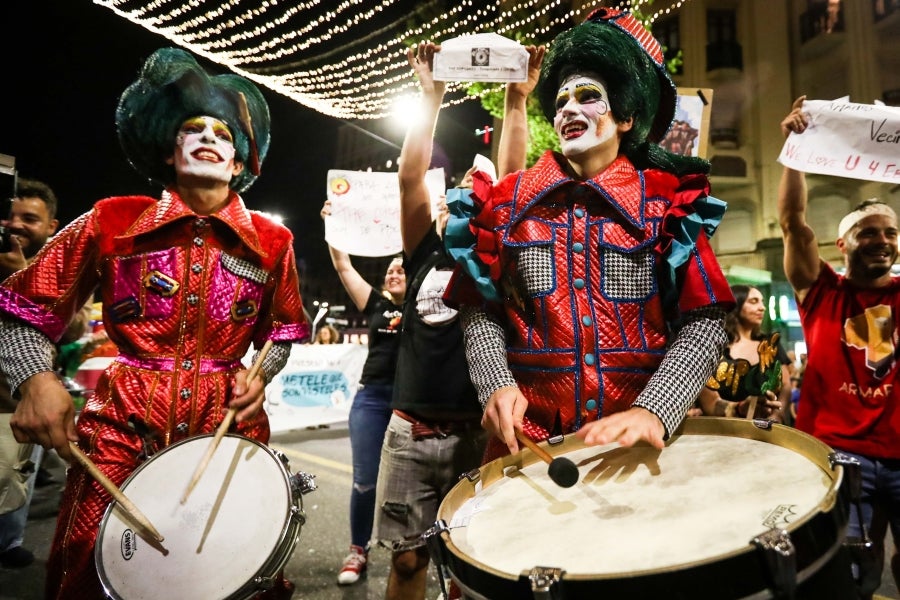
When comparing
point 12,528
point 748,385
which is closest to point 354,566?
point 12,528

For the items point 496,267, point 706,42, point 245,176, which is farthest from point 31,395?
point 706,42

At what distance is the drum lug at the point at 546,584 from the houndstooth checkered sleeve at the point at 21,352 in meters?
1.70

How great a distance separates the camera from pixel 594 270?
173 cm

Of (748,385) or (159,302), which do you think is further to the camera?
(748,385)

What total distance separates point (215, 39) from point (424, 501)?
7982 mm

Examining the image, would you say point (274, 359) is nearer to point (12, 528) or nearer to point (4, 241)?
point (4, 241)

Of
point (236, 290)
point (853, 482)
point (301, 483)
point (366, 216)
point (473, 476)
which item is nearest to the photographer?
point (853, 482)

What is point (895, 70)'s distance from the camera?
17047 millimetres

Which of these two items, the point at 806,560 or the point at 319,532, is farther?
the point at 319,532

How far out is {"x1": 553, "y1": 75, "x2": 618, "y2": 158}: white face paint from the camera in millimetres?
1863

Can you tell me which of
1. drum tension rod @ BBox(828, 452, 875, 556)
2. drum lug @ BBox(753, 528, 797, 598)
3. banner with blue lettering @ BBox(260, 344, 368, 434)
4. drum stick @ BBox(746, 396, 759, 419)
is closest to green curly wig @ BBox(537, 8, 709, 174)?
drum tension rod @ BBox(828, 452, 875, 556)

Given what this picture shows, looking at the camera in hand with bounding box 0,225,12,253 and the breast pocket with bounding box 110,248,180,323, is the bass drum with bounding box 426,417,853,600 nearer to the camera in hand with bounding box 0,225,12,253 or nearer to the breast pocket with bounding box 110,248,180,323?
the breast pocket with bounding box 110,248,180,323

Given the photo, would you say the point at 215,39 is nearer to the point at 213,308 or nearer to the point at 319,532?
the point at 319,532

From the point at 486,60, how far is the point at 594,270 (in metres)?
1.00
